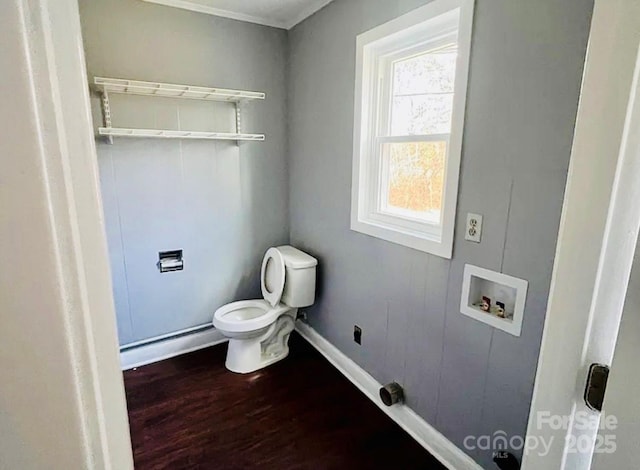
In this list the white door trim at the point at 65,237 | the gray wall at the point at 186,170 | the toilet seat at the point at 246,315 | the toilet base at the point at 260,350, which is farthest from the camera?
the toilet base at the point at 260,350

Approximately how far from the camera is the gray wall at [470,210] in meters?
1.23

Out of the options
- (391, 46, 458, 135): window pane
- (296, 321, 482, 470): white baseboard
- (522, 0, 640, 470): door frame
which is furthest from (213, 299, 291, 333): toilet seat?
(522, 0, 640, 470): door frame

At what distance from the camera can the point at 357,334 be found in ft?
7.61

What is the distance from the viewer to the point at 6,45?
11.5 inches

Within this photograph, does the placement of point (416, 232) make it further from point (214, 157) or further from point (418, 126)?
point (214, 157)

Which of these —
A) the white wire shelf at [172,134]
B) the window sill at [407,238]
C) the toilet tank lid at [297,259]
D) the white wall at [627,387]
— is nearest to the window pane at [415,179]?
the window sill at [407,238]

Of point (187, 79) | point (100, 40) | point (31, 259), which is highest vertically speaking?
point (100, 40)

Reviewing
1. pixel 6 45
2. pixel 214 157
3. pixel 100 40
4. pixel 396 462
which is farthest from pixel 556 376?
pixel 100 40

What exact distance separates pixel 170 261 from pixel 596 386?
2.47 m

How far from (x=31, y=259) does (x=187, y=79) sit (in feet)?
7.81

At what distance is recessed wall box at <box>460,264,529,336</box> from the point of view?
1376 mm

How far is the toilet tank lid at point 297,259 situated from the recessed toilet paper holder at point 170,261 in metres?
0.73

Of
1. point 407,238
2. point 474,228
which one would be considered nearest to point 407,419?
point 407,238

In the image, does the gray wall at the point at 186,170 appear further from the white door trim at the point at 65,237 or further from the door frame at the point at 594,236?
the door frame at the point at 594,236
